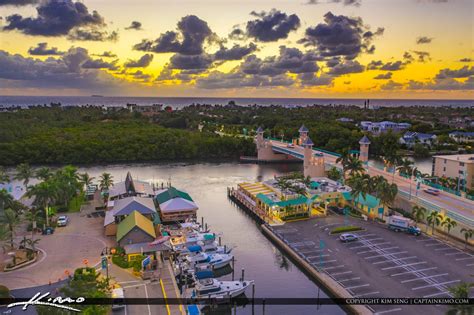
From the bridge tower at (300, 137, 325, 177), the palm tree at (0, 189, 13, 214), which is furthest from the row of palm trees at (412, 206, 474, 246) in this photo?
the palm tree at (0, 189, 13, 214)

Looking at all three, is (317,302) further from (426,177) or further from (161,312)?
(426,177)

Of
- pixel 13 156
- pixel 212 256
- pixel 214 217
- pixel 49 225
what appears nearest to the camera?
pixel 212 256

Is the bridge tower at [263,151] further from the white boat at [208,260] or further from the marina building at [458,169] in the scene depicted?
the white boat at [208,260]

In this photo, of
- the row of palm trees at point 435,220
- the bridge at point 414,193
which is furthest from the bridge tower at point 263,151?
the row of palm trees at point 435,220

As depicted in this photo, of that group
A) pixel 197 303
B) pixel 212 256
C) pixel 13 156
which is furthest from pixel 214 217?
pixel 13 156

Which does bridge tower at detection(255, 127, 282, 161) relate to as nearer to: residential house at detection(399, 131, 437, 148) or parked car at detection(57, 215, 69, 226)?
residential house at detection(399, 131, 437, 148)
